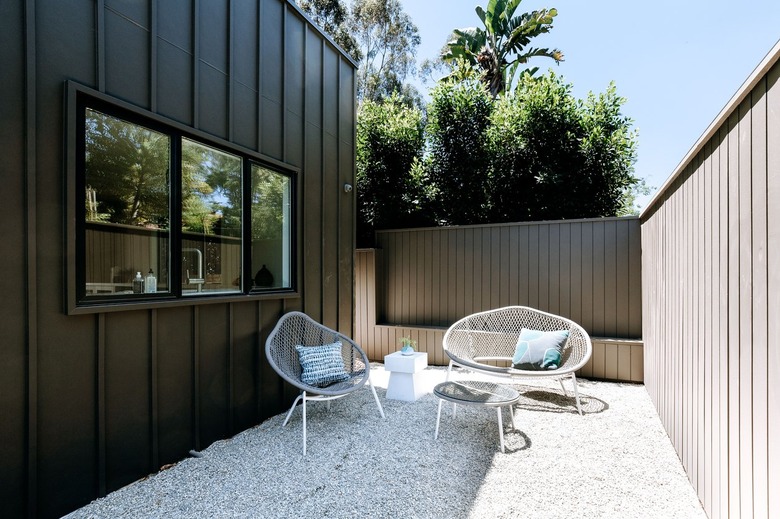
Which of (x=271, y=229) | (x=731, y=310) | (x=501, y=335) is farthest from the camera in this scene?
(x=501, y=335)

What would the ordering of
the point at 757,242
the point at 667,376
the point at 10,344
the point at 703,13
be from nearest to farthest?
1. the point at 757,242
2. the point at 10,344
3. the point at 667,376
4. the point at 703,13

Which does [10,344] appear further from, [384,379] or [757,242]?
[384,379]

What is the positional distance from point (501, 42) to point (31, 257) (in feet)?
35.6

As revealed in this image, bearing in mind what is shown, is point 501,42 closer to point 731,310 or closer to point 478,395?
point 478,395

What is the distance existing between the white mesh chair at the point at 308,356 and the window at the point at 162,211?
1.32ft

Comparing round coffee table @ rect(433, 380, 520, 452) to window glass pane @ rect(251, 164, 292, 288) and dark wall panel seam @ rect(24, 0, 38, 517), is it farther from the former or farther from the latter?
dark wall panel seam @ rect(24, 0, 38, 517)

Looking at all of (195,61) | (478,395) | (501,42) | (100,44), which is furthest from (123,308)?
(501,42)

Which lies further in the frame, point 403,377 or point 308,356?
point 403,377

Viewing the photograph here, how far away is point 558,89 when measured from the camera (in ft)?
20.1

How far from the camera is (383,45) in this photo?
42.1 feet

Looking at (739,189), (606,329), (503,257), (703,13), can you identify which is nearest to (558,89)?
(703,13)

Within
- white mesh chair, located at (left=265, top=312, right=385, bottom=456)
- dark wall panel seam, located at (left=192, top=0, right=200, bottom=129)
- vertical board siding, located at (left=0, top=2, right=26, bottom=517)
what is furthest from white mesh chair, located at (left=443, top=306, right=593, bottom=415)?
vertical board siding, located at (left=0, top=2, right=26, bottom=517)

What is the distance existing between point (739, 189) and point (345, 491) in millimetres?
2350

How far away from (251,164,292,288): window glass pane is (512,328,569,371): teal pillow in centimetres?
232
